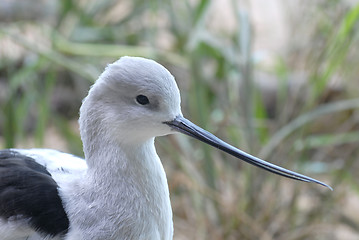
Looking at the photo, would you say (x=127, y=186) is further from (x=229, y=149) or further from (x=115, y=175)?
(x=229, y=149)

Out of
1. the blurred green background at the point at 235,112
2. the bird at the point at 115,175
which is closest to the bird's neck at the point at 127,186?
the bird at the point at 115,175

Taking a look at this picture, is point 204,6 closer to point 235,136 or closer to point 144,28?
point 235,136

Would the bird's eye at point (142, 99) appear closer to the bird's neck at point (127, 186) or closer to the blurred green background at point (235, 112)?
the bird's neck at point (127, 186)

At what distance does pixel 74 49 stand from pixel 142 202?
1.08 meters

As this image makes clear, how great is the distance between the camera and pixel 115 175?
32.5 inches

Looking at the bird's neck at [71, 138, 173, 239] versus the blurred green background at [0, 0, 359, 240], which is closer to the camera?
the bird's neck at [71, 138, 173, 239]

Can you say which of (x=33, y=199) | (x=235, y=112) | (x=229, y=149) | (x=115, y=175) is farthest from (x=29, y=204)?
(x=235, y=112)

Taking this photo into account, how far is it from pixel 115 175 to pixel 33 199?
4.6 inches

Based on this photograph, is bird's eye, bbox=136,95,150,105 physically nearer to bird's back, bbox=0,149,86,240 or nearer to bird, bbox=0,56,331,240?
bird, bbox=0,56,331,240

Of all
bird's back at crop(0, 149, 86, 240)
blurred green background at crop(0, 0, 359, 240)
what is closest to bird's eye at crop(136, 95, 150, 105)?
bird's back at crop(0, 149, 86, 240)

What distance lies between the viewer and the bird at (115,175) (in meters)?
0.78

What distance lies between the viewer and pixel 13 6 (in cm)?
231

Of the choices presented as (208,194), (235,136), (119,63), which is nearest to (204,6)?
(235,136)

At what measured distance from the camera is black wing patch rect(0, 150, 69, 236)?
2.64ft
